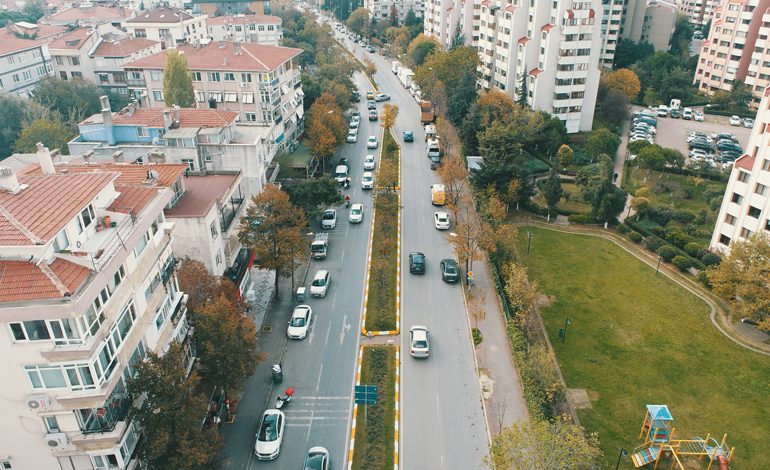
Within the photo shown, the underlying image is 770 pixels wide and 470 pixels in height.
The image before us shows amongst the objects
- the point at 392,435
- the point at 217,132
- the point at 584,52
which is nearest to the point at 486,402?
the point at 392,435

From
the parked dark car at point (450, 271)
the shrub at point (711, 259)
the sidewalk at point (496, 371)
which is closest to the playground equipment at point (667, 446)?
the sidewalk at point (496, 371)

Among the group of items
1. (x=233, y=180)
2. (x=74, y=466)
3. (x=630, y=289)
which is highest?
(x=233, y=180)

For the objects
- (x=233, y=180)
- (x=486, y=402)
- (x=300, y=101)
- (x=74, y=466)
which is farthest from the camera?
(x=300, y=101)

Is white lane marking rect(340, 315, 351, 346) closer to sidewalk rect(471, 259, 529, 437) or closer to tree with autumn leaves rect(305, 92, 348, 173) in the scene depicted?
sidewalk rect(471, 259, 529, 437)

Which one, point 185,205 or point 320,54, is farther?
point 320,54

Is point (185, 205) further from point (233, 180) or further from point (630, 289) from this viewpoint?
Answer: point (630, 289)

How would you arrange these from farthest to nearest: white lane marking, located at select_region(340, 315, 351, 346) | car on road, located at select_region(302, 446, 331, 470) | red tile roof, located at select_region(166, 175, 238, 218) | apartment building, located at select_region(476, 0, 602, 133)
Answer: apartment building, located at select_region(476, 0, 602, 133) → white lane marking, located at select_region(340, 315, 351, 346) → red tile roof, located at select_region(166, 175, 238, 218) → car on road, located at select_region(302, 446, 331, 470)

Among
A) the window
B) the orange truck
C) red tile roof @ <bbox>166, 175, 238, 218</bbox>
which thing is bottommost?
the orange truck

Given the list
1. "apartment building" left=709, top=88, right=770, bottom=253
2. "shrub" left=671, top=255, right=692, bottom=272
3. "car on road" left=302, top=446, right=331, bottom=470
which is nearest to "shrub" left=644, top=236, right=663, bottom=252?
"shrub" left=671, top=255, right=692, bottom=272
